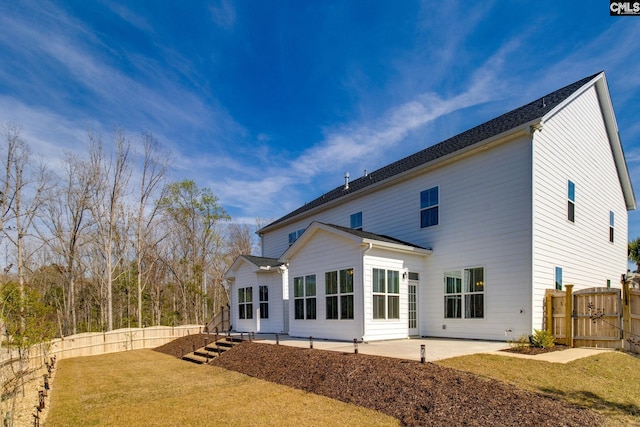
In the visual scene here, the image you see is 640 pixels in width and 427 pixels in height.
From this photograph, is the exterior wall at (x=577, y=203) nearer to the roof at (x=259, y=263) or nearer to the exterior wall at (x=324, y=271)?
the exterior wall at (x=324, y=271)

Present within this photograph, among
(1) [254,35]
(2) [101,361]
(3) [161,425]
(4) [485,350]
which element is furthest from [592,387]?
(2) [101,361]

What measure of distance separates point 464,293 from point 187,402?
9149mm

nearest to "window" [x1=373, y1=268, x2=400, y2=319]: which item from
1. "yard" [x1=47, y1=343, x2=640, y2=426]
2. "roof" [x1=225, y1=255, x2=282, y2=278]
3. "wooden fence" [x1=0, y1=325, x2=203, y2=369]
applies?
"yard" [x1=47, y1=343, x2=640, y2=426]

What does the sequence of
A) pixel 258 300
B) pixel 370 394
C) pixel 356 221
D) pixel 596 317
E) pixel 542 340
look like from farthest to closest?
pixel 258 300, pixel 356 221, pixel 596 317, pixel 542 340, pixel 370 394

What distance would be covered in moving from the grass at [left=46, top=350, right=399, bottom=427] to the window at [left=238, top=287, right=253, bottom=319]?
7575 millimetres

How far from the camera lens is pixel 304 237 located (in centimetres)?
1466

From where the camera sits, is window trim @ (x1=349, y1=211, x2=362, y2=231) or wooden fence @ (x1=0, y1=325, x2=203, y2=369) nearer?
wooden fence @ (x1=0, y1=325, x2=203, y2=369)

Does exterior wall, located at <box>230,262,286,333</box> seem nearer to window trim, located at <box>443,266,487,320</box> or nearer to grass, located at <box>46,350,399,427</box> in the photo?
grass, located at <box>46,350,399,427</box>

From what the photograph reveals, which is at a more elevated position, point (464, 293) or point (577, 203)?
point (577, 203)

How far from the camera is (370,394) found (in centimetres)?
693

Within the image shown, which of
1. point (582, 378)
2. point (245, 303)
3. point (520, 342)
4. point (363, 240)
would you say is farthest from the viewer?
point (245, 303)

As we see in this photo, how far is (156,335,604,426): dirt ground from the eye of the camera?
547 cm

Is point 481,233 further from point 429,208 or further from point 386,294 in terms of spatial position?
point 386,294
